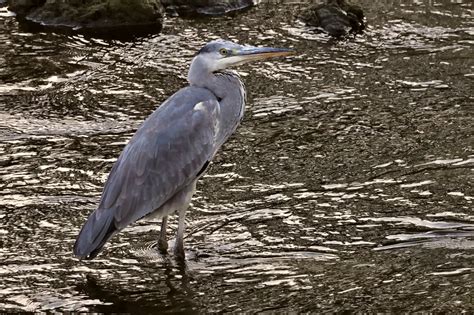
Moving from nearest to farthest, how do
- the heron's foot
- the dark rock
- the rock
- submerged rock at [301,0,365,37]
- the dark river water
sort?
1. the dark river water
2. the heron's foot
3. submerged rock at [301,0,365,37]
4. the dark rock
5. the rock

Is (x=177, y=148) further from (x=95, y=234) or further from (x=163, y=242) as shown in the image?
(x=95, y=234)

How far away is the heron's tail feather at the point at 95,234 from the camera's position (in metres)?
5.65

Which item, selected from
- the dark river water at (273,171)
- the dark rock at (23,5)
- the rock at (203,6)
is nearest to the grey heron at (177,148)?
the dark river water at (273,171)

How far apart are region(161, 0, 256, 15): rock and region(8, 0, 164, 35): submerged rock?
43 cm

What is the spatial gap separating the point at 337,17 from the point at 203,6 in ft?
5.73

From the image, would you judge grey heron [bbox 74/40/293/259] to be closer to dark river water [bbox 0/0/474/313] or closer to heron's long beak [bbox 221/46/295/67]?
heron's long beak [bbox 221/46/295/67]

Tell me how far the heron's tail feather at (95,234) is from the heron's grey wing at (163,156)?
0.05 metres

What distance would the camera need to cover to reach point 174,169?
6.16m

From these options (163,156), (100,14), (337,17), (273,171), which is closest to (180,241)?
(163,156)

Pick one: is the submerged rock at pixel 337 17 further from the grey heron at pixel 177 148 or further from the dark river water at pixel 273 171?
the grey heron at pixel 177 148

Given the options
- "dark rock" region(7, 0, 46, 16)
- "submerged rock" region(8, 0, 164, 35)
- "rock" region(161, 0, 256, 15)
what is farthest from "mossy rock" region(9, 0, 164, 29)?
"rock" region(161, 0, 256, 15)

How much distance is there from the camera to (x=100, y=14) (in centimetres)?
1063

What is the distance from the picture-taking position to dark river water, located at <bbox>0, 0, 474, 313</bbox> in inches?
220

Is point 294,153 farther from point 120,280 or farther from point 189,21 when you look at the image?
point 189,21
